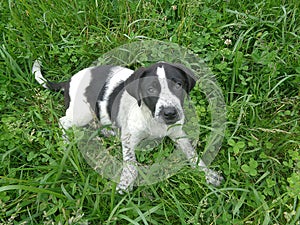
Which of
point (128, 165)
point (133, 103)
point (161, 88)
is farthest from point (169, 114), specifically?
point (128, 165)

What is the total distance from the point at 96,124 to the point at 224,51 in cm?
167

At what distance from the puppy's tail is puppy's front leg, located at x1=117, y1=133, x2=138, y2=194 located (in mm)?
1049

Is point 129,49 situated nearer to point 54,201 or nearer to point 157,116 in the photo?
point 157,116

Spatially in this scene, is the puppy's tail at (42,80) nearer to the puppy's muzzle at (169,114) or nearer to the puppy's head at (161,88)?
the puppy's head at (161,88)

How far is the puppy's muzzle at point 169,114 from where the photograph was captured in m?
2.62

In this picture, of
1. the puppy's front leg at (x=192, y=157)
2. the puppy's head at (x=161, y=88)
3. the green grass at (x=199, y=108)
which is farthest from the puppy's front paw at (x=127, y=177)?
the puppy's head at (x=161, y=88)

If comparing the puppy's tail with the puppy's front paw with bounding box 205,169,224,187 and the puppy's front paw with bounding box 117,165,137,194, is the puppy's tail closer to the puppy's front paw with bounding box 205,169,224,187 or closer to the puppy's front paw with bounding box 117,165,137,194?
the puppy's front paw with bounding box 117,165,137,194

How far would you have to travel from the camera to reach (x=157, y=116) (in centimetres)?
270

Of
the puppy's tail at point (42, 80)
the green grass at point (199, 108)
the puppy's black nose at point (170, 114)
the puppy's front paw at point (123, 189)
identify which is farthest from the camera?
the puppy's tail at point (42, 80)

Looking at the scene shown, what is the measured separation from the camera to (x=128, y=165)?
3100 millimetres

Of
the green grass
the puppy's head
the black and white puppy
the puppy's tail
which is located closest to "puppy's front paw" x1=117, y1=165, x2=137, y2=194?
the black and white puppy

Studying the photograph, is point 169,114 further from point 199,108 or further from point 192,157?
point 199,108

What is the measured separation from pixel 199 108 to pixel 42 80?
183 centimetres

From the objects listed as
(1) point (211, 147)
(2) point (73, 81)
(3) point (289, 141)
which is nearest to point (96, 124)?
(2) point (73, 81)
